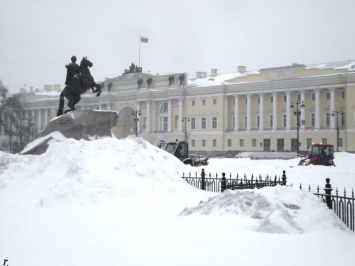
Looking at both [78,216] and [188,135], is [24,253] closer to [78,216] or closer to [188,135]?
[78,216]

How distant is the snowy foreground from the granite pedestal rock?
497cm

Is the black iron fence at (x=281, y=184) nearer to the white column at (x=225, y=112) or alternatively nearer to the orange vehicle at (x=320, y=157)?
the orange vehicle at (x=320, y=157)

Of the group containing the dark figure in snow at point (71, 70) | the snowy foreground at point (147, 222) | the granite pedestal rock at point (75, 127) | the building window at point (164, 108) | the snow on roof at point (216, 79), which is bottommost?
the snowy foreground at point (147, 222)

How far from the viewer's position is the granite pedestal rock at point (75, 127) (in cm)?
2259

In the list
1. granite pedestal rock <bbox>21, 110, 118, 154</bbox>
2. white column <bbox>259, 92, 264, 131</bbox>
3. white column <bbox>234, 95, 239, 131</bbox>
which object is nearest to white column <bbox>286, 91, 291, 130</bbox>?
white column <bbox>259, 92, 264, 131</bbox>

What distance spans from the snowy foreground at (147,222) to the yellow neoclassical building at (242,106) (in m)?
41.5

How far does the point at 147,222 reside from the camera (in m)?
10.9

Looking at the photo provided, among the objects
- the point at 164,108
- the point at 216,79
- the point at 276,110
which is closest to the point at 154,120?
the point at 164,108

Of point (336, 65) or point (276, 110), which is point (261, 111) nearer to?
point (276, 110)

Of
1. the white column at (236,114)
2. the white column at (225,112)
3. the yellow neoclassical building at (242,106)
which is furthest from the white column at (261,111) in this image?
the white column at (225,112)

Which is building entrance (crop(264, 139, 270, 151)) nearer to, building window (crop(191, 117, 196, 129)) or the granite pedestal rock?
building window (crop(191, 117, 196, 129))

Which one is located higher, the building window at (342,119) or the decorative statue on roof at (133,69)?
the decorative statue on roof at (133,69)

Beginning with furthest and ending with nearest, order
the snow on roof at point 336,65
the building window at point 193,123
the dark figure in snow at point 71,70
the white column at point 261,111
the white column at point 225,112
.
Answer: the building window at point 193,123
the white column at point 225,112
the white column at point 261,111
the snow on roof at point 336,65
the dark figure in snow at point 71,70

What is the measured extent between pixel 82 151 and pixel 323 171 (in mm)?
12569
